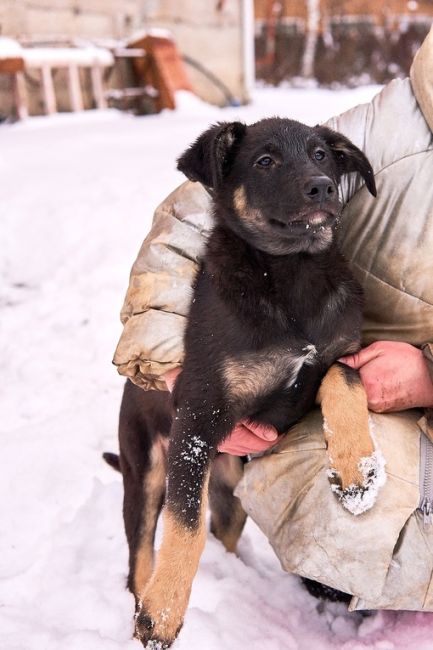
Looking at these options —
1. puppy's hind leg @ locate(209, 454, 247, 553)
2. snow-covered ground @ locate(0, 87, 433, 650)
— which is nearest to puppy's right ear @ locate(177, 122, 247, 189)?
puppy's hind leg @ locate(209, 454, 247, 553)

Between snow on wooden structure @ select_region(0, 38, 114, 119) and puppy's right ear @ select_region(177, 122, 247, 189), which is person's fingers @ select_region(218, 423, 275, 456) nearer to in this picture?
puppy's right ear @ select_region(177, 122, 247, 189)

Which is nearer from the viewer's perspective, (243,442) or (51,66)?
(243,442)

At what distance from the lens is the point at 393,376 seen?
2.37m

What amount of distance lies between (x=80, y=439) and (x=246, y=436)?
4.27ft

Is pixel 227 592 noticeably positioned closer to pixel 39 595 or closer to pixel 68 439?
pixel 39 595

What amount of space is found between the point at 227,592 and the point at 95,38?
8024 mm

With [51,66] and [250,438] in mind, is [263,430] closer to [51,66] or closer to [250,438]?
[250,438]

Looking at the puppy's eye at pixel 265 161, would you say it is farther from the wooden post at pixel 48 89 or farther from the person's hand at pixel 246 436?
the wooden post at pixel 48 89

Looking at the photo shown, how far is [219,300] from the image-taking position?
7.60 feet

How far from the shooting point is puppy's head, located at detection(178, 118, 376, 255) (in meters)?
2.25

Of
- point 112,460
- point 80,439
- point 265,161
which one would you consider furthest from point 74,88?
point 265,161

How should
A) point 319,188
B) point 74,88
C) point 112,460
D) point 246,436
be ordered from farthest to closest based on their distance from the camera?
point 74,88 → point 112,460 → point 246,436 → point 319,188

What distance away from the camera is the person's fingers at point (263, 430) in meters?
2.43

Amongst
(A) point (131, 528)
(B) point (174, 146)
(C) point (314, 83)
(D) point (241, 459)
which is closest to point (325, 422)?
(D) point (241, 459)
